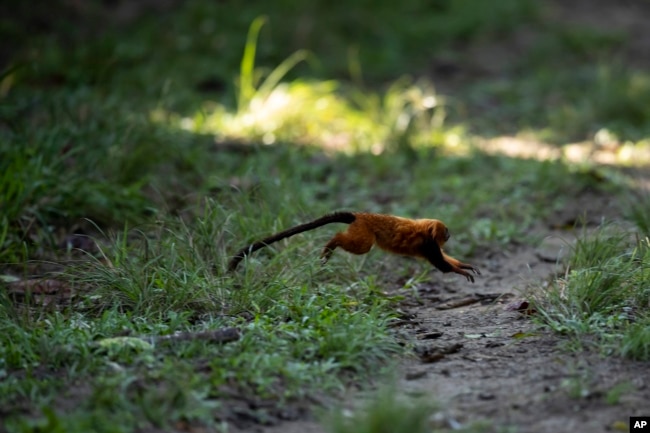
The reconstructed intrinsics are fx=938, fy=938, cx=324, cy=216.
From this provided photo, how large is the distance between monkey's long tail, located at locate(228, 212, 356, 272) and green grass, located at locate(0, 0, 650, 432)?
0.05 metres

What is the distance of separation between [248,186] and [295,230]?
1724 millimetres

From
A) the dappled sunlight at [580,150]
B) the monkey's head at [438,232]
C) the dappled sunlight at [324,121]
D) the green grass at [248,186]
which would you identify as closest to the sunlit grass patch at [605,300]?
the green grass at [248,186]

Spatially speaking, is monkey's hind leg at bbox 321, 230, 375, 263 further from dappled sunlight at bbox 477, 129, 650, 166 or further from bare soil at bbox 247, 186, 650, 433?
dappled sunlight at bbox 477, 129, 650, 166

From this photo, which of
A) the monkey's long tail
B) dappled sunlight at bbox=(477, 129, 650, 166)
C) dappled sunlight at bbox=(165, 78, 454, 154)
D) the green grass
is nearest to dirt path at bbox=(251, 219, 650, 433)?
the green grass

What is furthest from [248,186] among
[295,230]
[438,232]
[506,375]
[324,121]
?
[506,375]

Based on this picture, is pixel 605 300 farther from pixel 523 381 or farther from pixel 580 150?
pixel 580 150

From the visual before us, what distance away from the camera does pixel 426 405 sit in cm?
296

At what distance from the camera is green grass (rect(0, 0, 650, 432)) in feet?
11.4

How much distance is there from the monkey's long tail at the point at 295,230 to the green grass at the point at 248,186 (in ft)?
0.18

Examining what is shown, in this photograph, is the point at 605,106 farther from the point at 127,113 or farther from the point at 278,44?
the point at 127,113

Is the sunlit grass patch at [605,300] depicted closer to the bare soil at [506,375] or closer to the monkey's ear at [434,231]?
the bare soil at [506,375]

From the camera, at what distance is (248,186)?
5973 mm

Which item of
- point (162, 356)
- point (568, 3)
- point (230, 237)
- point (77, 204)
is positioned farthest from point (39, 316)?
point (568, 3)

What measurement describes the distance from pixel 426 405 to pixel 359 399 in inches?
18.2
